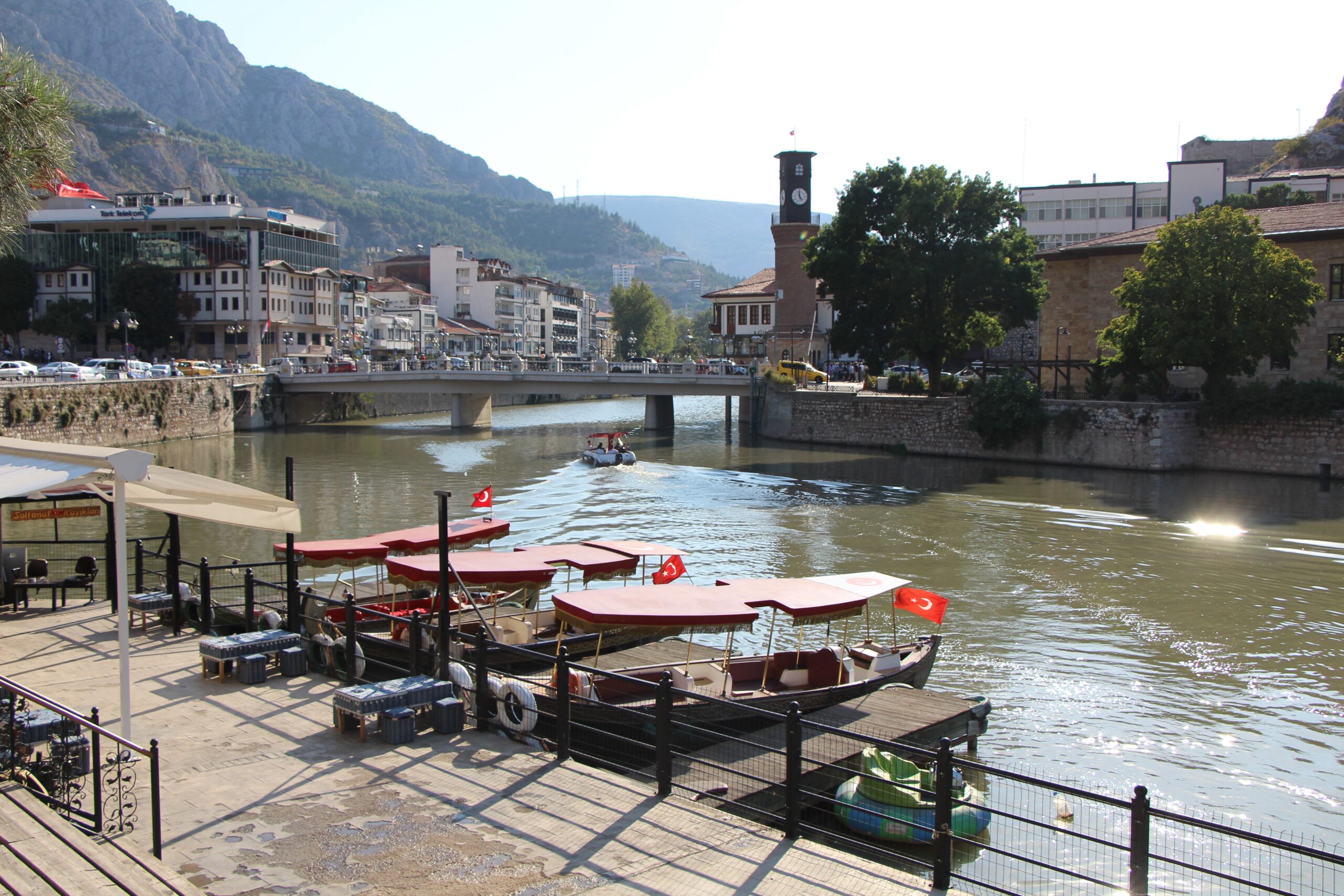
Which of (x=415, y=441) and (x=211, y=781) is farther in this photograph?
(x=415, y=441)

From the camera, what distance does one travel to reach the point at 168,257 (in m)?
80.0

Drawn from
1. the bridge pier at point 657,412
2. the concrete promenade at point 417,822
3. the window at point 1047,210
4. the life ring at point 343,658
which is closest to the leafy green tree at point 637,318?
the window at point 1047,210

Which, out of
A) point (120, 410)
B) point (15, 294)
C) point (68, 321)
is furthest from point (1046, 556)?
point (15, 294)

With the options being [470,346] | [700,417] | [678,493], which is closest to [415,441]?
[678,493]

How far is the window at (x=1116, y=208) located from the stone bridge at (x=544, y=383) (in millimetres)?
38308

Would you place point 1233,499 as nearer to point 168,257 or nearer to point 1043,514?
point 1043,514

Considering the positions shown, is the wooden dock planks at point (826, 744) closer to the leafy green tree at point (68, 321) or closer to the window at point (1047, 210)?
the leafy green tree at point (68, 321)

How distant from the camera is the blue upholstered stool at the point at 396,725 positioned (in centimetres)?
973

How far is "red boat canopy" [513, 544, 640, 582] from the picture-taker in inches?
603

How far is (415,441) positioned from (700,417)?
31.3 m

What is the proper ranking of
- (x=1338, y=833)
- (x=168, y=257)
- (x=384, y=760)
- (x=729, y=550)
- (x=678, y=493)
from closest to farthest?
(x=384, y=760), (x=1338, y=833), (x=729, y=550), (x=678, y=493), (x=168, y=257)

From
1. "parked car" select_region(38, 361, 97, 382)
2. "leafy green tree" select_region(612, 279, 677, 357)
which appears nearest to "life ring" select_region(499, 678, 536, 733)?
"parked car" select_region(38, 361, 97, 382)

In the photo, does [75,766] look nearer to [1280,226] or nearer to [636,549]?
[636,549]

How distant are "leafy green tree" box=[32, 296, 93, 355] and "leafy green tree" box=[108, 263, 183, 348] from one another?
203 cm
